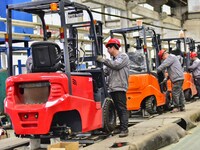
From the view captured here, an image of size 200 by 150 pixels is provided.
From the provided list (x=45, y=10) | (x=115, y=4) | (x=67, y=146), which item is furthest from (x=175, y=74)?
(x=115, y=4)

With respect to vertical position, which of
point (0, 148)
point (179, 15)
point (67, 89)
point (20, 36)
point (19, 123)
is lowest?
point (0, 148)

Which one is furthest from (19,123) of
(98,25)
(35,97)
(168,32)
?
(168,32)

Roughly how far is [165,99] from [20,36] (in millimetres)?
4486

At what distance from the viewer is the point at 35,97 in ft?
22.4

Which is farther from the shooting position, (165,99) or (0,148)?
(165,99)

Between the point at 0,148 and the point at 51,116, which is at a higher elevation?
the point at 51,116

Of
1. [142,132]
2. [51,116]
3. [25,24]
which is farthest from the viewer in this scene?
[25,24]

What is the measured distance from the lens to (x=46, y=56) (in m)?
6.66

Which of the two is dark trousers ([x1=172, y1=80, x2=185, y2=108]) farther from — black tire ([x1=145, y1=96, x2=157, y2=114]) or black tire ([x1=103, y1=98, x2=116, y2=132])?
black tire ([x1=103, y1=98, x2=116, y2=132])

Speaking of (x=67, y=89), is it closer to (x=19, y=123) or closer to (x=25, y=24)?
(x=19, y=123)

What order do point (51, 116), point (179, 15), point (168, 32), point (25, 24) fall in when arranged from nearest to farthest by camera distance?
point (51, 116) → point (25, 24) → point (168, 32) → point (179, 15)

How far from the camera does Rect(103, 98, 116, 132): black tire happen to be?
797 centimetres

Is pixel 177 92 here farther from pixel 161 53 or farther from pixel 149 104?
pixel 161 53

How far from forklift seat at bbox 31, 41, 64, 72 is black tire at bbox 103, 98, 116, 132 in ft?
4.88
